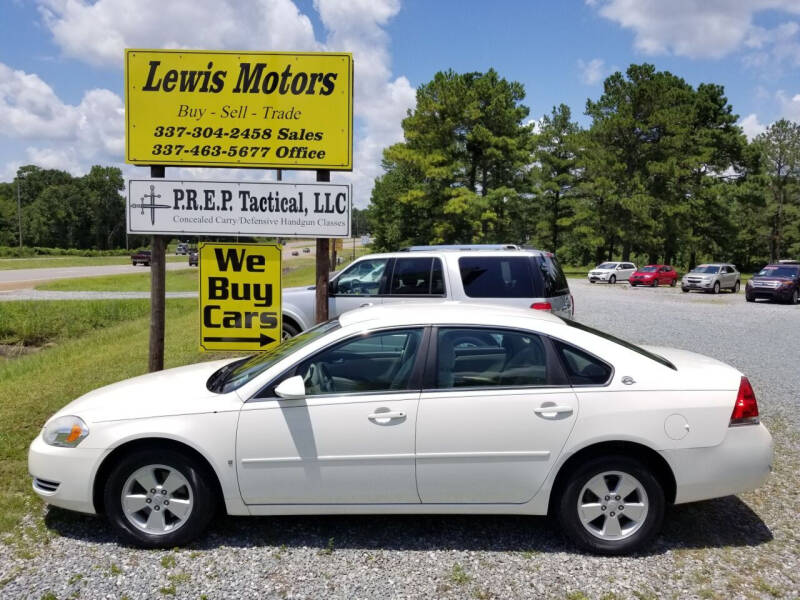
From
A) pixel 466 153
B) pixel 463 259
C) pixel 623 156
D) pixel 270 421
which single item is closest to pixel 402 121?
pixel 466 153

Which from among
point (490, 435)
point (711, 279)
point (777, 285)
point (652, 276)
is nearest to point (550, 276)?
point (490, 435)

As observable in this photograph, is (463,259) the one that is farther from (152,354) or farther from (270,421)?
(270,421)

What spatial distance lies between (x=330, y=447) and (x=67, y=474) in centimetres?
162

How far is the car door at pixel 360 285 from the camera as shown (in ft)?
27.5

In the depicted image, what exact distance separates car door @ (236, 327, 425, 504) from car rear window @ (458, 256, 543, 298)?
418 centimetres

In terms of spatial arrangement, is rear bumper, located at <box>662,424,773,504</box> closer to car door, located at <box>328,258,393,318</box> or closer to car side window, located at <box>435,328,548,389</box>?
car side window, located at <box>435,328,548,389</box>

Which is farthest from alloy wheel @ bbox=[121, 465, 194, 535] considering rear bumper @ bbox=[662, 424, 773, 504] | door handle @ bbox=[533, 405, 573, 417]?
rear bumper @ bbox=[662, 424, 773, 504]

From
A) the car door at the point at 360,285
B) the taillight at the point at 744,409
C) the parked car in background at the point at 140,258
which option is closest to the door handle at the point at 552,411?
the taillight at the point at 744,409

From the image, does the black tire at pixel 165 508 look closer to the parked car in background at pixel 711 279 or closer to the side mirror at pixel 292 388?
the side mirror at pixel 292 388

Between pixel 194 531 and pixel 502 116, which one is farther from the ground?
pixel 502 116

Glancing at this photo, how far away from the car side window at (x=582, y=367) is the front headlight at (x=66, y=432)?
2952mm

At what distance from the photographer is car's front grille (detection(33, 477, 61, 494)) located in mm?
3674

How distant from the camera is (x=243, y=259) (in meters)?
6.61

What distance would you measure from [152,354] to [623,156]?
48.6 m
